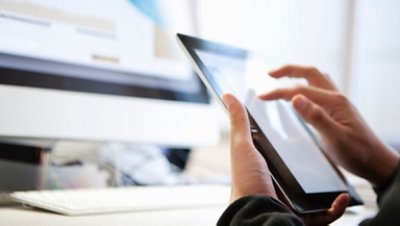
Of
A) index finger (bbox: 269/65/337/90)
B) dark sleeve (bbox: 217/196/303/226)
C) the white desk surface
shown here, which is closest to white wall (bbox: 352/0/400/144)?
index finger (bbox: 269/65/337/90)

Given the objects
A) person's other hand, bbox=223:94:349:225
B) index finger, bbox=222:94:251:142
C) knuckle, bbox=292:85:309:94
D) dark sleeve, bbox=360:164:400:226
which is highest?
knuckle, bbox=292:85:309:94

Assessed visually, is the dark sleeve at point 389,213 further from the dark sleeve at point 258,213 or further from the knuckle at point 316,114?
the knuckle at point 316,114

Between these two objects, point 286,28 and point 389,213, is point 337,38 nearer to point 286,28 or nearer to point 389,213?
point 286,28

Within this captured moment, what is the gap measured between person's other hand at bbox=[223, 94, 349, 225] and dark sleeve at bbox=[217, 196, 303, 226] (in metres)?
0.03

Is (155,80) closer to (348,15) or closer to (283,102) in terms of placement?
(283,102)

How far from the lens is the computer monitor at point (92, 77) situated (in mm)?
619

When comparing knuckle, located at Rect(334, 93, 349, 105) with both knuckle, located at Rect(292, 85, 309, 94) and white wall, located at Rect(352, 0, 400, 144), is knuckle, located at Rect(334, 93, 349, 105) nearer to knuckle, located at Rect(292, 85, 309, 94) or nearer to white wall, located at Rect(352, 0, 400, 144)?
knuckle, located at Rect(292, 85, 309, 94)

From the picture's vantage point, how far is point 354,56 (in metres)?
1.75

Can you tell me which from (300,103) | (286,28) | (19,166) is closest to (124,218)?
(19,166)

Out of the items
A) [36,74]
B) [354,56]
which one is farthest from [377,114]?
[36,74]

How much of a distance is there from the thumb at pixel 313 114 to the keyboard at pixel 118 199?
0.59 feet

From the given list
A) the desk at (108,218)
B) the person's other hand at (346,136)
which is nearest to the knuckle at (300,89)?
the person's other hand at (346,136)

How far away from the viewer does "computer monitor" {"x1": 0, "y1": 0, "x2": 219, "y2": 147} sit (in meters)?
0.62

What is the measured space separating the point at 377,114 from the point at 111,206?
1.56 metres
